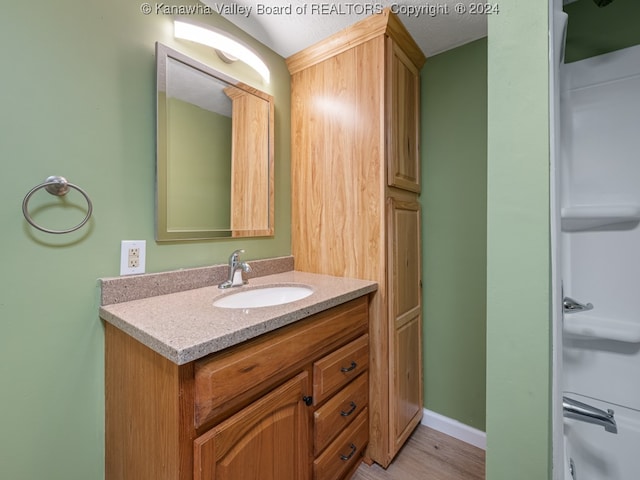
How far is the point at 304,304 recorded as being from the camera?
1.00 metres

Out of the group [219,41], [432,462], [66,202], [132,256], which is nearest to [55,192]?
[66,202]

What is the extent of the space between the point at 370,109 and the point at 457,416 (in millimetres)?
1747

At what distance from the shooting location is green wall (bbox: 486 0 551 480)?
524 mm

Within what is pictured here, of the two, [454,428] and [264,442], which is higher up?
[264,442]

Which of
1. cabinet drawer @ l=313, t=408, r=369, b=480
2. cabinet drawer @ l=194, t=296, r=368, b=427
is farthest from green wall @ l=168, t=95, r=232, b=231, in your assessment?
cabinet drawer @ l=313, t=408, r=369, b=480

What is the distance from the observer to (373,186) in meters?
1.39

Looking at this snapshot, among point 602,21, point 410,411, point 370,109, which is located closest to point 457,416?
point 410,411

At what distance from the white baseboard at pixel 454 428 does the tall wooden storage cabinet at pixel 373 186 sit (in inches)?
3.8

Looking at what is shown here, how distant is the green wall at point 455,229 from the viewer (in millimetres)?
1570

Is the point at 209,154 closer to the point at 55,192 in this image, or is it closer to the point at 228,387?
the point at 55,192

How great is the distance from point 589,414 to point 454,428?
1.05 meters

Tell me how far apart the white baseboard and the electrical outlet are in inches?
69.2

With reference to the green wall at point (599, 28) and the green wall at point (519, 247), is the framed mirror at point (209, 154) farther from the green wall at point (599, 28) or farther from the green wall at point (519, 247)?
the green wall at point (599, 28)

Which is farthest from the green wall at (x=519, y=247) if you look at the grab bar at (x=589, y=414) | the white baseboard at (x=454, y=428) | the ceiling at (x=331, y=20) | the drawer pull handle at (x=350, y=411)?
the white baseboard at (x=454, y=428)
